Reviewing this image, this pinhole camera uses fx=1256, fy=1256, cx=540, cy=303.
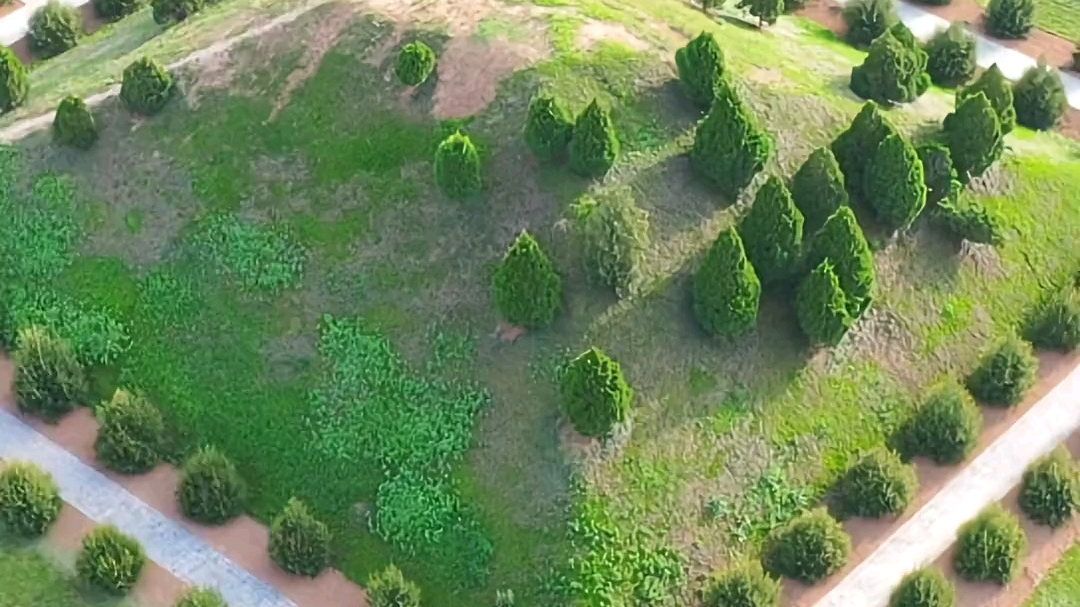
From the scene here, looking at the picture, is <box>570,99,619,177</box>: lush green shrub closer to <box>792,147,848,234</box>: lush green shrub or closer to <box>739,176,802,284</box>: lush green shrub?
<box>739,176,802,284</box>: lush green shrub

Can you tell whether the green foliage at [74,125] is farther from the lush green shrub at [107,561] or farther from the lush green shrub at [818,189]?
the lush green shrub at [818,189]

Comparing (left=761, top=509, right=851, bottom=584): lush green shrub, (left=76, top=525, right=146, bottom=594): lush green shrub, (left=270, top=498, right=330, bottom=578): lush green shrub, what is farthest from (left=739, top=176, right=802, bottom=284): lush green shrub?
(left=76, top=525, right=146, bottom=594): lush green shrub

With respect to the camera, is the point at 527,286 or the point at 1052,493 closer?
the point at 527,286

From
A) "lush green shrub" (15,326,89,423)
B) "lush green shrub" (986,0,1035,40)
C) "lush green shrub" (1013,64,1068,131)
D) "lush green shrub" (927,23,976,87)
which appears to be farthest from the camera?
"lush green shrub" (986,0,1035,40)

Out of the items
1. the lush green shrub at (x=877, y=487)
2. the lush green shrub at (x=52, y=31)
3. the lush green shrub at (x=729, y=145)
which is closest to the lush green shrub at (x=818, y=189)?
the lush green shrub at (x=729, y=145)

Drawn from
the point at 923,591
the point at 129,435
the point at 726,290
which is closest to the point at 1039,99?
the point at 726,290

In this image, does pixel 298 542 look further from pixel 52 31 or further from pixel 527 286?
pixel 52 31
